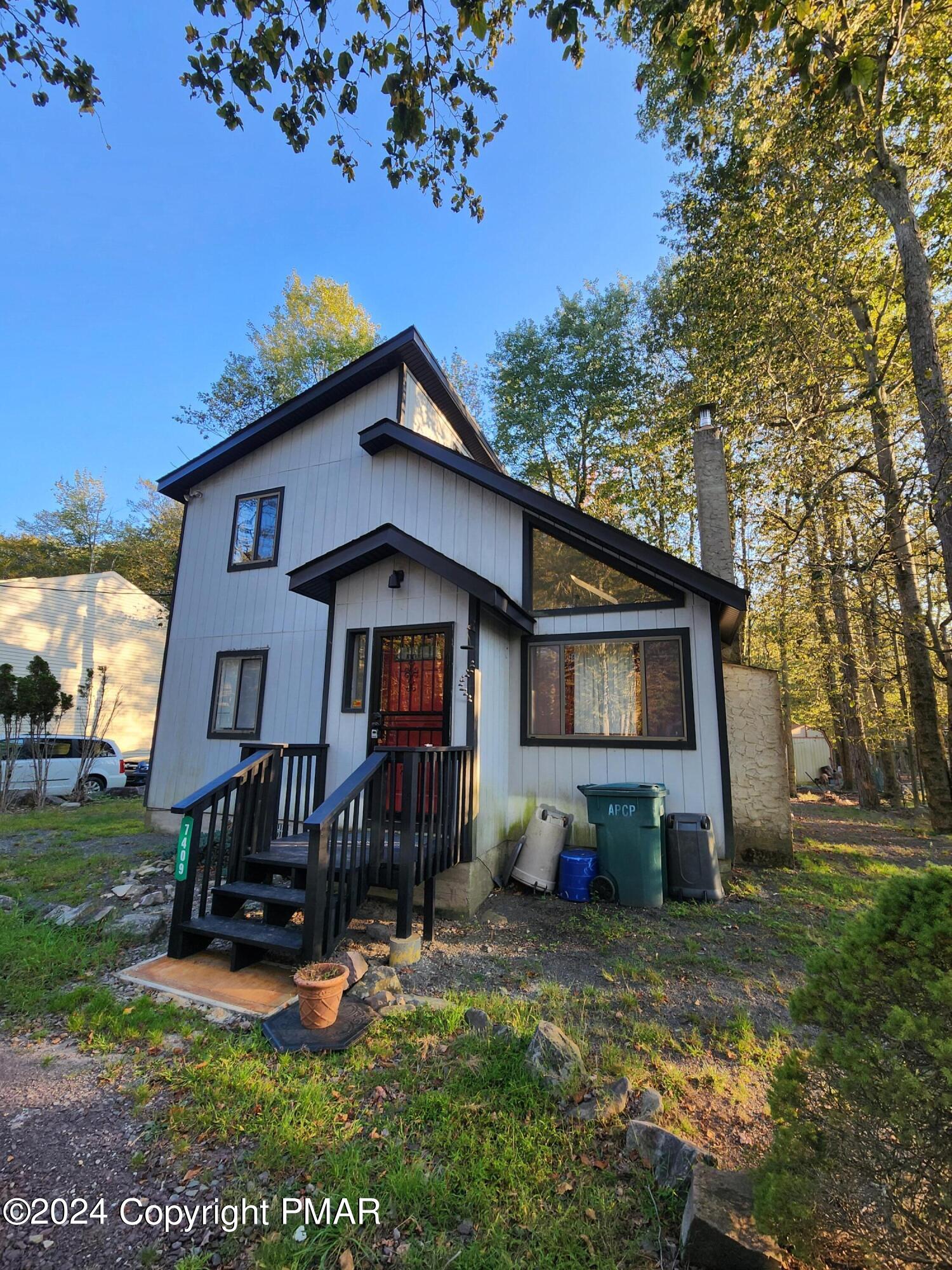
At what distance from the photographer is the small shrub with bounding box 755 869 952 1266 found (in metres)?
1.24

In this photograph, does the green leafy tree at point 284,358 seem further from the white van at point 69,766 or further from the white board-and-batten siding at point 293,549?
the white van at point 69,766

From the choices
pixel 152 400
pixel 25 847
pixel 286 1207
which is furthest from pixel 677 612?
pixel 152 400

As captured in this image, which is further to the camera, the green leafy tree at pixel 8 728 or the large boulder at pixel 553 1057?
the green leafy tree at pixel 8 728

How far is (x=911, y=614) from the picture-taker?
8.84 metres

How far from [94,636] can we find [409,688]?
17.8m

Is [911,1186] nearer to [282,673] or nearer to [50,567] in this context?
[282,673]

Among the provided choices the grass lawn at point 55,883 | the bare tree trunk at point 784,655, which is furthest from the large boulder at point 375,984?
the bare tree trunk at point 784,655

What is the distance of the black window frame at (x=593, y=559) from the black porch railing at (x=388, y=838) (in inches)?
92.3

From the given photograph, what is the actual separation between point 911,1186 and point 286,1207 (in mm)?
1884

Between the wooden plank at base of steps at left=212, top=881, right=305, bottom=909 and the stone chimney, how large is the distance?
22.5 ft

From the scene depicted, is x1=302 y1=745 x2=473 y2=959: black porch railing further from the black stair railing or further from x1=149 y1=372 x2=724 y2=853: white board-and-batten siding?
the black stair railing

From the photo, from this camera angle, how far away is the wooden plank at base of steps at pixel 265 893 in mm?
3758

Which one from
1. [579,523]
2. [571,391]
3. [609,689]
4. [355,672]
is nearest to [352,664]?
[355,672]

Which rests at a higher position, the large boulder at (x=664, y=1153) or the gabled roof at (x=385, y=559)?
Result: the gabled roof at (x=385, y=559)
